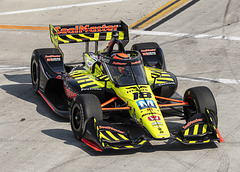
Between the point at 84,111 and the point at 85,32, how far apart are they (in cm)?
426

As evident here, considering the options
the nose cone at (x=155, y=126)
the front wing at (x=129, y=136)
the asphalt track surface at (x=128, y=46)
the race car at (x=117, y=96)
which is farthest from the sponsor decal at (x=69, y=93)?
the nose cone at (x=155, y=126)

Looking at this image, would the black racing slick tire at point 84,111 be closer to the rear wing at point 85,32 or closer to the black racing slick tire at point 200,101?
the black racing slick tire at point 200,101

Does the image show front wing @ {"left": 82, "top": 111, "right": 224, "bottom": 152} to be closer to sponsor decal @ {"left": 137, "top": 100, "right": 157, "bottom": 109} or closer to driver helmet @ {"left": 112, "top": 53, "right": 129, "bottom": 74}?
sponsor decal @ {"left": 137, "top": 100, "right": 157, "bottom": 109}

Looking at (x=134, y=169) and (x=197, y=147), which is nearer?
(x=134, y=169)

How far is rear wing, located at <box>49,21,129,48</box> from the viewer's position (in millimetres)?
13664

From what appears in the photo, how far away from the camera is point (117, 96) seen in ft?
36.9

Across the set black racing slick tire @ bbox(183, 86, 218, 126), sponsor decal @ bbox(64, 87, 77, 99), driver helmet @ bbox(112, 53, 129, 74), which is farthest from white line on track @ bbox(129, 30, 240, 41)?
black racing slick tire @ bbox(183, 86, 218, 126)

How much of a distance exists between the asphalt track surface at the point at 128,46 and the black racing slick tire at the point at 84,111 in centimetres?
25

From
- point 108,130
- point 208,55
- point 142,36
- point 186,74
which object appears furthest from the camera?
point 142,36

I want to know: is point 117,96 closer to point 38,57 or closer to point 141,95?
point 141,95

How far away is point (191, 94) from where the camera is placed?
36.2 ft

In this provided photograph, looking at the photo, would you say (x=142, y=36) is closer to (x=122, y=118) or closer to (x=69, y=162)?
(x=122, y=118)

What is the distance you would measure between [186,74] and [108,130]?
5.62 metres

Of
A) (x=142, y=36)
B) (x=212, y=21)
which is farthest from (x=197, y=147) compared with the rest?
(x=212, y=21)
